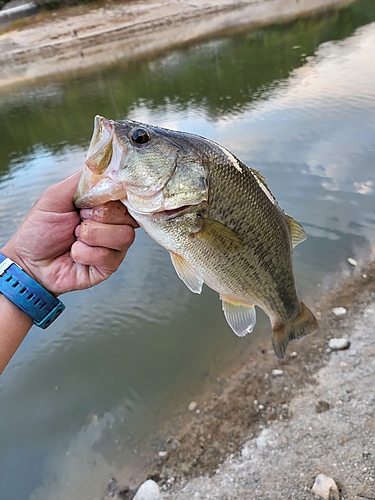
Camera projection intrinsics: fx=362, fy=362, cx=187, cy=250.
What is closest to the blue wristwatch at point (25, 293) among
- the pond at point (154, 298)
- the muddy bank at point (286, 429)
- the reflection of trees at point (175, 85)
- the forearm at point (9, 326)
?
the forearm at point (9, 326)

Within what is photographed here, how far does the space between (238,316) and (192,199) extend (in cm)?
92

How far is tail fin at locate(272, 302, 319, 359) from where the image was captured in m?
2.64

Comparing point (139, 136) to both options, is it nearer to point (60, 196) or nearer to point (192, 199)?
point (192, 199)

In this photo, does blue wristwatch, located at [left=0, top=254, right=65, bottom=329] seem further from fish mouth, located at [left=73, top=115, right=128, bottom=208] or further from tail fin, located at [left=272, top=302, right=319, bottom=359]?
tail fin, located at [left=272, top=302, right=319, bottom=359]

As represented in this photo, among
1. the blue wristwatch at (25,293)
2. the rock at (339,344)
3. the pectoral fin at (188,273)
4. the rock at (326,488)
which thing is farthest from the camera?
the rock at (339,344)

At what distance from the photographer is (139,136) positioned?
1.94m

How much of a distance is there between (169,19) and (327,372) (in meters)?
37.5

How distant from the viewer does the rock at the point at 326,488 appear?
287 centimetres

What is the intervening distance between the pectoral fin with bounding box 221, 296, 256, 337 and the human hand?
2.57 feet

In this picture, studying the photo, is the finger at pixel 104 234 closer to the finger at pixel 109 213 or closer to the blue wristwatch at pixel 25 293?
the finger at pixel 109 213

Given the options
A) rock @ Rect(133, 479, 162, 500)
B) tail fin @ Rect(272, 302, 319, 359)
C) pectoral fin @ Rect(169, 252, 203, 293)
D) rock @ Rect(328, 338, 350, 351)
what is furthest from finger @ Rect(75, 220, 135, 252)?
rock @ Rect(328, 338, 350, 351)

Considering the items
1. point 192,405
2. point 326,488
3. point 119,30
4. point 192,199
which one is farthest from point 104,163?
point 119,30

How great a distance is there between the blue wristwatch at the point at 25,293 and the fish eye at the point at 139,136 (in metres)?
1.11

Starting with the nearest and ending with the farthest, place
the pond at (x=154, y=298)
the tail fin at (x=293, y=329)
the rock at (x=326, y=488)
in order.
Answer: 1. the tail fin at (x=293, y=329)
2. the rock at (x=326, y=488)
3. the pond at (x=154, y=298)
